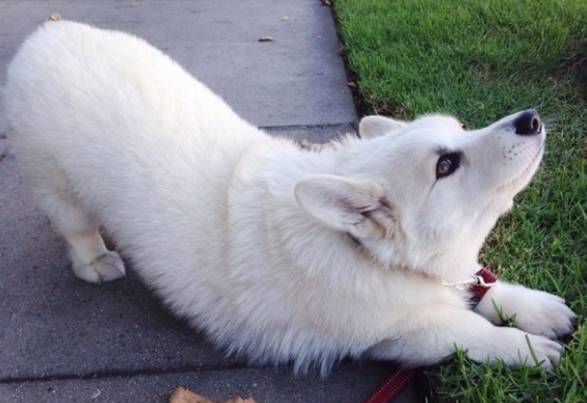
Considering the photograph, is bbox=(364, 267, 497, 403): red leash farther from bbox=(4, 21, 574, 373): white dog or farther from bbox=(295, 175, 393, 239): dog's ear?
bbox=(295, 175, 393, 239): dog's ear

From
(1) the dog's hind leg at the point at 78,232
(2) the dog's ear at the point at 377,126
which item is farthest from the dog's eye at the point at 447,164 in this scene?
(1) the dog's hind leg at the point at 78,232

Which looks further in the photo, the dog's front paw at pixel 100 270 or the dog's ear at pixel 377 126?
the dog's front paw at pixel 100 270

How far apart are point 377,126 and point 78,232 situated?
1.70 meters

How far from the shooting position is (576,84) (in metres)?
4.38

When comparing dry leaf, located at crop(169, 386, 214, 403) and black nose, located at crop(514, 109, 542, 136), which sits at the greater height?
black nose, located at crop(514, 109, 542, 136)

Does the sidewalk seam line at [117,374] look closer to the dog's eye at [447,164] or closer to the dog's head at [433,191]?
the dog's head at [433,191]

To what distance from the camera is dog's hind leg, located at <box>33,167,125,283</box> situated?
3082 mm

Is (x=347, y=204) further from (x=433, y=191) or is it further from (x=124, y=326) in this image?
(x=124, y=326)

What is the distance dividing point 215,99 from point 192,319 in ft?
3.86

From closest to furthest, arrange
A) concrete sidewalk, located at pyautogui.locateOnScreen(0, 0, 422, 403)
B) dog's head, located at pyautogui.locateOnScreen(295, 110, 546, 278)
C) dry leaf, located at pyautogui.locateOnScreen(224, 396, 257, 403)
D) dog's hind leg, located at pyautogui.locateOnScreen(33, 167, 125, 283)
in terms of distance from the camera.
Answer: dog's head, located at pyautogui.locateOnScreen(295, 110, 546, 278) < dry leaf, located at pyautogui.locateOnScreen(224, 396, 257, 403) < concrete sidewalk, located at pyautogui.locateOnScreen(0, 0, 422, 403) < dog's hind leg, located at pyautogui.locateOnScreen(33, 167, 125, 283)

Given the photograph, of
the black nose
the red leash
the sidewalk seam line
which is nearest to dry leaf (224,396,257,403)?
the sidewalk seam line

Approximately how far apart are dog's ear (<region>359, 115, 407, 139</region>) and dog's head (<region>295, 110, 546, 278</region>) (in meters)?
0.39

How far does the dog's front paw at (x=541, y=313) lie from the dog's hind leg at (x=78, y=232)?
2075 millimetres

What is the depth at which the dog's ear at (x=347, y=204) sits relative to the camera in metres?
2.14
